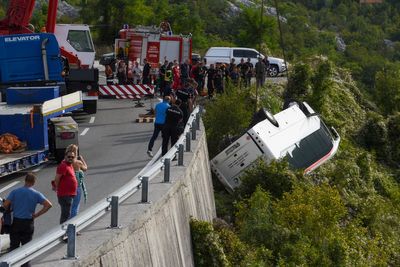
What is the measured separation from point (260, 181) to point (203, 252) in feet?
24.5

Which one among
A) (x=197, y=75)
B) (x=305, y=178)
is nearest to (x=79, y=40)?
(x=197, y=75)

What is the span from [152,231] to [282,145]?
1296cm

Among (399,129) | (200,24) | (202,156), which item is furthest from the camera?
(200,24)

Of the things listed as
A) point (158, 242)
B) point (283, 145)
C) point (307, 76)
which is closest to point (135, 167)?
point (283, 145)

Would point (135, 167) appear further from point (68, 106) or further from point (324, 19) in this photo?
point (324, 19)

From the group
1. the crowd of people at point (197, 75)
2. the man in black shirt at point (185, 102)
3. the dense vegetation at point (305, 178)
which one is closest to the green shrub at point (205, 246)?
the dense vegetation at point (305, 178)

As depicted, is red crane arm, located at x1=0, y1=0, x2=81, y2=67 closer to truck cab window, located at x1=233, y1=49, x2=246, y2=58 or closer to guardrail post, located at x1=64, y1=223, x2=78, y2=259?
truck cab window, located at x1=233, y1=49, x2=246, y2=58

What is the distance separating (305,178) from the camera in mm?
22922

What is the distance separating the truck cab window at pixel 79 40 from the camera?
32406 mm

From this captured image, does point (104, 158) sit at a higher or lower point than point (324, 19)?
higher

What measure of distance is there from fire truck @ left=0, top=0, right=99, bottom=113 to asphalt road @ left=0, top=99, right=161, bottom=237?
1015 millimetres

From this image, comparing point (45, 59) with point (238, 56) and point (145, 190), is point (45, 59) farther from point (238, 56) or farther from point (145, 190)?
point (238, 56)

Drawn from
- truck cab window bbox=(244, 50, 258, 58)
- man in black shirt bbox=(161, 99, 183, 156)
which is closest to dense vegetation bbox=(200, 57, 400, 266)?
man in black shirt bbox=(161, 99, 183, 156)

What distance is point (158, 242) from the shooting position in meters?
11.4
